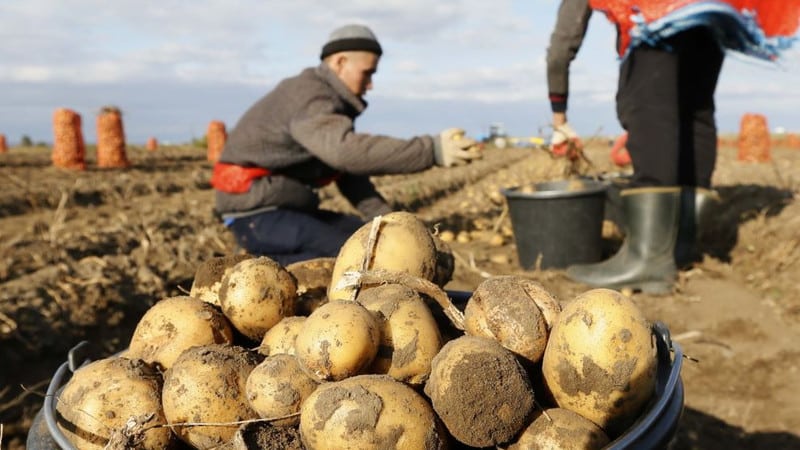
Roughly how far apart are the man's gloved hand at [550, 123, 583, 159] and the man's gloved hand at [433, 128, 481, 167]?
80.9 inches

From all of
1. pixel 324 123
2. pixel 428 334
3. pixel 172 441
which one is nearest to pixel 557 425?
pixel 428 334

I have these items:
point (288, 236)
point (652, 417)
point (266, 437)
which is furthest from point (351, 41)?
point (652, 417)

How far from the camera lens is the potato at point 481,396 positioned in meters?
1.30

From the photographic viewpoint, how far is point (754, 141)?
17.0 metres

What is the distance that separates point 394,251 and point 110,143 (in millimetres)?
15165

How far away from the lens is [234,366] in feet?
5.01

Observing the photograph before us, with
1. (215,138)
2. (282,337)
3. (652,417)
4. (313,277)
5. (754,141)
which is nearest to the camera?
(652,417)

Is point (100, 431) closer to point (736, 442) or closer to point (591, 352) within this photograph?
point (591, 352)

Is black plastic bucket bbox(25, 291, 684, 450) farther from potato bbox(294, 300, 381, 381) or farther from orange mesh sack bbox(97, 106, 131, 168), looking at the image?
orange mesh sack bbox(97, 106, 131, 168)

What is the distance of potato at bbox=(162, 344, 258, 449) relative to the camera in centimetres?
144

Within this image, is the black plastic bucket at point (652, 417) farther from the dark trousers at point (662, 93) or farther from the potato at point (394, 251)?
the dark trousers at point (662, 93)

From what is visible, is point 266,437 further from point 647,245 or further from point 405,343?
point 647,245

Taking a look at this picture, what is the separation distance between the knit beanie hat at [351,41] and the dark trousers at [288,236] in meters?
1.16

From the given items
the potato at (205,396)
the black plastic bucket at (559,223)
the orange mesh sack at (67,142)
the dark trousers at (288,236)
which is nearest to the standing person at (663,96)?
the black plastic bucket at (559,223)
